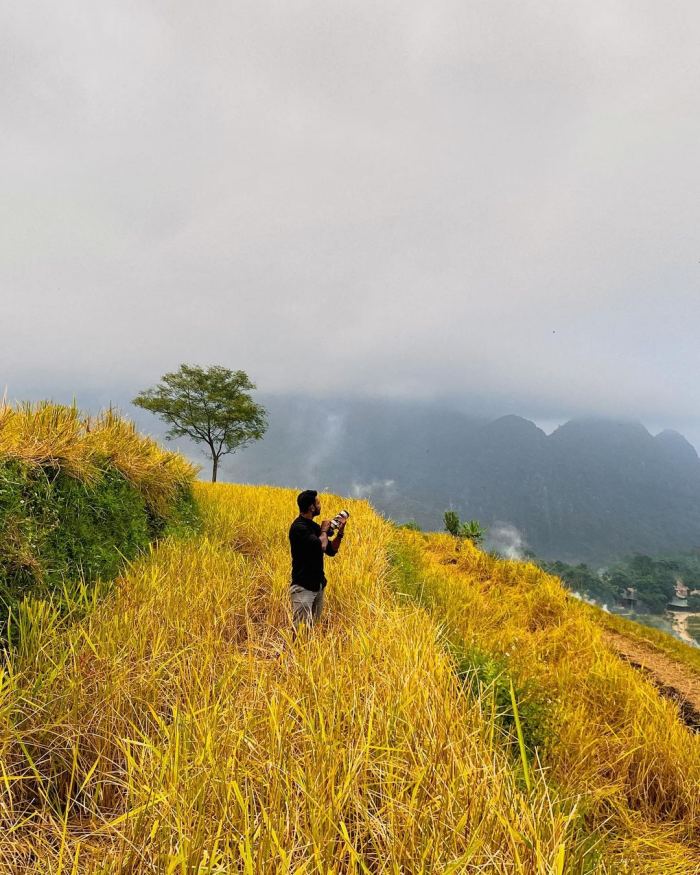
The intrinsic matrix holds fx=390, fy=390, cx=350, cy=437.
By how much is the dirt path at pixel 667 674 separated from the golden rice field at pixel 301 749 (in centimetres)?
149

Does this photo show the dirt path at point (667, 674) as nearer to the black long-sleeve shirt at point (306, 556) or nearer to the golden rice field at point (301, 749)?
the golden rice field at point (301, 749)

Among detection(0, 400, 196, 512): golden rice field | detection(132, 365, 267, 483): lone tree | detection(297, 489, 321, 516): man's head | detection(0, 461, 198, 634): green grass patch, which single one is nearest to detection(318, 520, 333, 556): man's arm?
detection(297, 489, 321, 516): man's head

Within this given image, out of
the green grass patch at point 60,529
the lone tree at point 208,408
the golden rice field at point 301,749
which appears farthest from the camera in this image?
the lone tree at point 208,408

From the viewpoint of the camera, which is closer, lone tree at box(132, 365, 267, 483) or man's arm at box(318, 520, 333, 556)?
man's arm at box(318, 520, 333, 556)

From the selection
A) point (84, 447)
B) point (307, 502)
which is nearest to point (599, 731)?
point (307, 502)

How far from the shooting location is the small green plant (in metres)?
19.3

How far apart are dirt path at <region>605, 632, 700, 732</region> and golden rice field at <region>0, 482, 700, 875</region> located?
1.49 meters

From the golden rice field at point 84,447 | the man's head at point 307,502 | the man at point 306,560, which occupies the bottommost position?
the man at point 306,560

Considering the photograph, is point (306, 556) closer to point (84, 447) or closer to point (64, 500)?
point (64, 500)

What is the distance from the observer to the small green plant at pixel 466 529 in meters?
19.3

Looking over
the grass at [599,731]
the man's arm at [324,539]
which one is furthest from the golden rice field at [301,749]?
the man's arm at [324,539]

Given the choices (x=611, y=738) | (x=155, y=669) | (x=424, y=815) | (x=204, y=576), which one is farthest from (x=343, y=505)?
(x=424, y=815)

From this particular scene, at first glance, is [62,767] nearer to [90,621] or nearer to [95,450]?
[90,621]

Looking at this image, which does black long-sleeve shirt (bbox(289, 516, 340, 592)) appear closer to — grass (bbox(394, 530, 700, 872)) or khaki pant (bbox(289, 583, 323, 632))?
khaki pant (bbox(289, 583, 323, 632))
